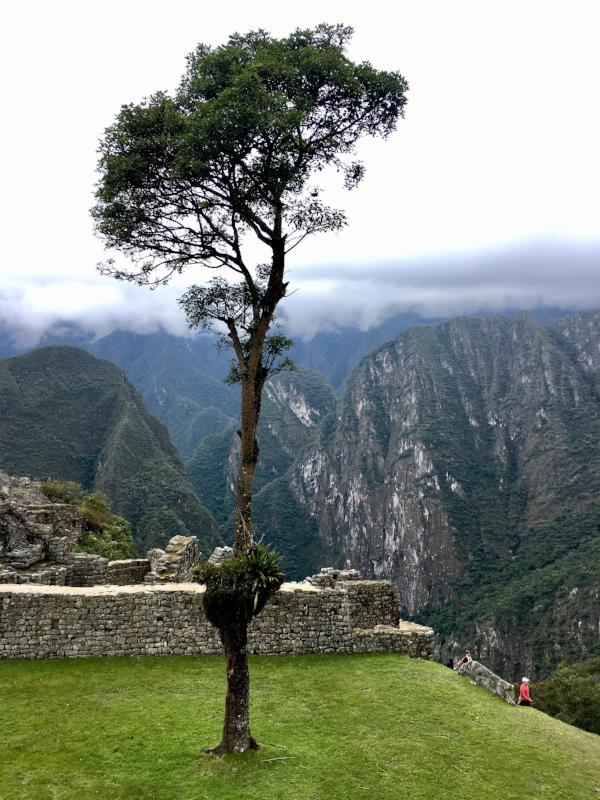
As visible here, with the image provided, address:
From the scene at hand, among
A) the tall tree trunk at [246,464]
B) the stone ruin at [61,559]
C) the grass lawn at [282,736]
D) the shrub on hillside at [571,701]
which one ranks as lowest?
the shrub on hillside at [571,701]

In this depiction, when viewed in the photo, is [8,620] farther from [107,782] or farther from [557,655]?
[557,655]

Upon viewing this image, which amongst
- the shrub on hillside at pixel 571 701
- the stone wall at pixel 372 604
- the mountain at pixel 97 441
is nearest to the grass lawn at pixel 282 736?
the stone wall at pixel 372 604

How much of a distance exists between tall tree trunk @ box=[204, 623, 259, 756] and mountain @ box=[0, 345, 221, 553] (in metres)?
89.7

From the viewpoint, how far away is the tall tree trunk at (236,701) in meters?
7.81

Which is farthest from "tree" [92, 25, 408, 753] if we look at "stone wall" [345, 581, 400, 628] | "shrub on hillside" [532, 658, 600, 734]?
"shrub on hillside" [532, 658, 600, 734]

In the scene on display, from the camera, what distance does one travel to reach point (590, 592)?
103m

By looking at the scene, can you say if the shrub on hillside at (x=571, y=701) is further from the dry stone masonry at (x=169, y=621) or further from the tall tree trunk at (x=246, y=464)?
the tall tree trunk at (x=246, y=464)

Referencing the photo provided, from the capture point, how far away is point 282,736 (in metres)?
8.38

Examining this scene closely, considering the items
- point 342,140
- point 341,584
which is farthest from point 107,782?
point 342,140

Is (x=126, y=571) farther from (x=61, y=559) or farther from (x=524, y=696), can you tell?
(x=524, y=696)

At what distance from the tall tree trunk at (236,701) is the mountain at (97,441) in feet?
294

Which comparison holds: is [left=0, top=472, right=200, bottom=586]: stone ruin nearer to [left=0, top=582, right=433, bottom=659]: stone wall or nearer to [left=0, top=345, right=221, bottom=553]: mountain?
[left=0, top=582, right=433, bottom=659]: stone wall

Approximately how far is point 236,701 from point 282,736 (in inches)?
45.5

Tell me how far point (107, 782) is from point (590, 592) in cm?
11723
